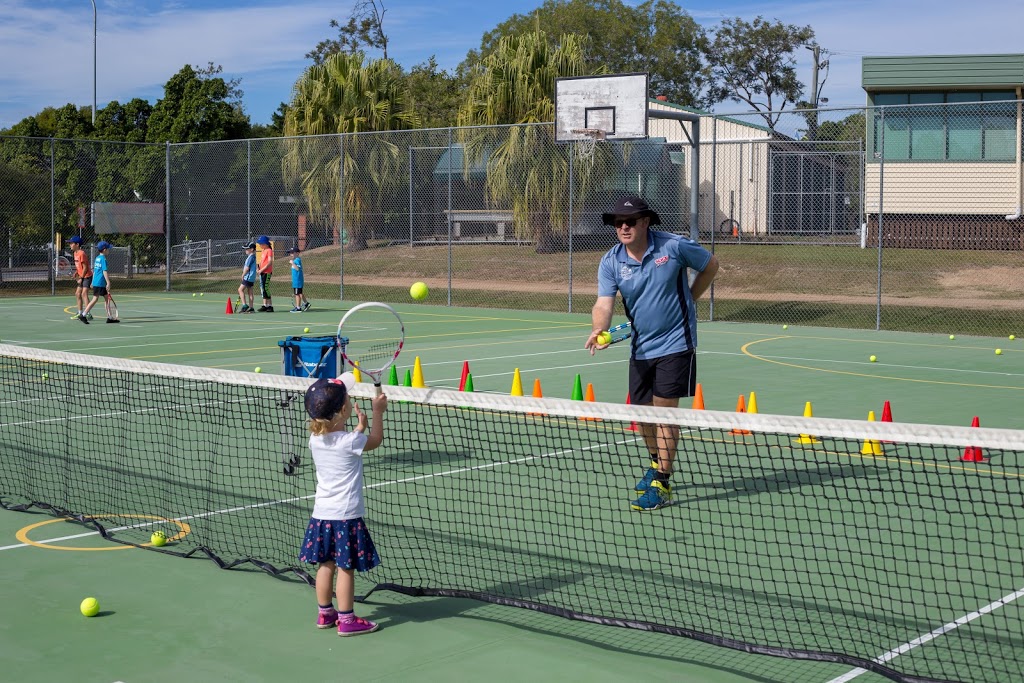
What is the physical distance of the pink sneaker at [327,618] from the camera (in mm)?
5680

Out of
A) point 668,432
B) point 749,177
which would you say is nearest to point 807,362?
point 668,432

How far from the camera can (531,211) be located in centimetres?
2891

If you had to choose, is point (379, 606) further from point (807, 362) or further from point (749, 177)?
point (749, 177)

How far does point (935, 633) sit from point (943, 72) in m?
33.8

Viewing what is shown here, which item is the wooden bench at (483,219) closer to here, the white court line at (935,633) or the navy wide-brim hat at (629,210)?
the navy wide-brim hat at (629,210)

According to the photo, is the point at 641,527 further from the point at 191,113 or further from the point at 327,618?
the point at 191,113

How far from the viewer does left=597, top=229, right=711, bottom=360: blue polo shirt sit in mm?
8102

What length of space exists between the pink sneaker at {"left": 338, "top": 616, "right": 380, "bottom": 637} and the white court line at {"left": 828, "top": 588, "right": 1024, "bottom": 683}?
2096 millimetres

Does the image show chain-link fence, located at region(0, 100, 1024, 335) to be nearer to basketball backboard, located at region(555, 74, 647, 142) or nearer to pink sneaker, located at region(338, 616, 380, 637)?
basketball backboard, located at region(555, 74, 647, 142)

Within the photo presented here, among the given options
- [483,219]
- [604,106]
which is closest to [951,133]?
[604,106]

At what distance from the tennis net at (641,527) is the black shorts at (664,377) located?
66 centimetres

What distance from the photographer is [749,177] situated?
31.1m

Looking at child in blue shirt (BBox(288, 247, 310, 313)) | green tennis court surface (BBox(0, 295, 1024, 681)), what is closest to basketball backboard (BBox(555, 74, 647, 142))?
child in blue shirt (BBox(288, 247, 310, 313))

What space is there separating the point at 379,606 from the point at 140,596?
126cm
